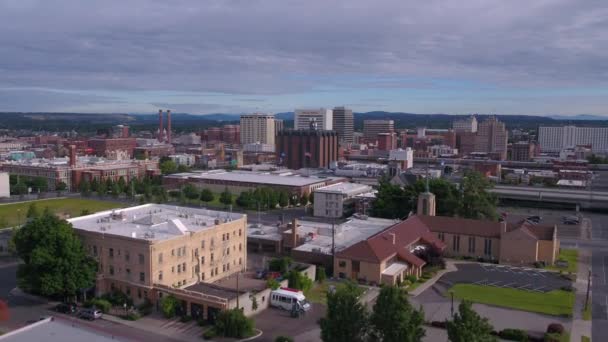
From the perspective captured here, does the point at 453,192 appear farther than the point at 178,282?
Yes

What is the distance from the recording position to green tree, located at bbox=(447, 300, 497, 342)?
20.2m

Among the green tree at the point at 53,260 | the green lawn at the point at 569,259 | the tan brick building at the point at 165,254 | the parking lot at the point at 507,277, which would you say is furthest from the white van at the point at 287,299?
the green lawn at the point at 569,259

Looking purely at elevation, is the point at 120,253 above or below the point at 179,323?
above

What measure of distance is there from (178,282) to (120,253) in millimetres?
3840

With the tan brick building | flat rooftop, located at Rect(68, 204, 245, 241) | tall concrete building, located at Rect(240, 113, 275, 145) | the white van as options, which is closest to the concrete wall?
the white van

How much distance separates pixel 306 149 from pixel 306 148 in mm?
213

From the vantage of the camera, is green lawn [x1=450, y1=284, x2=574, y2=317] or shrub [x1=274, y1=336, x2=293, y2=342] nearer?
shrub [x1=274, y1=336, x2=293, y2=342]

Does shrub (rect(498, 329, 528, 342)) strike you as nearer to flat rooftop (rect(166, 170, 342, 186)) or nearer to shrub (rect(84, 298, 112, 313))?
shrub (rect(84, 298, 112, 313))

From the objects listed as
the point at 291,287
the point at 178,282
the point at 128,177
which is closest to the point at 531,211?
the point at 291,287

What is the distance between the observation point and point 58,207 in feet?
229

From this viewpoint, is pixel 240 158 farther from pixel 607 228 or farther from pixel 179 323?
pixel 179 323

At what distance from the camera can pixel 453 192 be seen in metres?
54.9

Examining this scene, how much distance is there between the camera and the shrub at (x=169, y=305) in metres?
29.3

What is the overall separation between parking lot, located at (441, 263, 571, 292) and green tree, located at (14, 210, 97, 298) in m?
23.7
